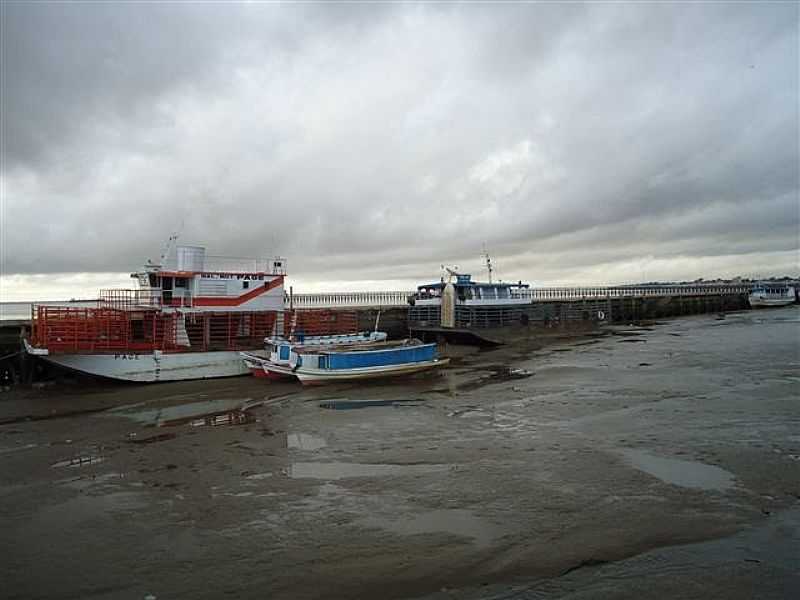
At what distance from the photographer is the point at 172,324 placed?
24375 millimetres

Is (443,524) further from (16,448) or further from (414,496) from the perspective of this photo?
(16,448)

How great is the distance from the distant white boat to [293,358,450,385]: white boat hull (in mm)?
64473

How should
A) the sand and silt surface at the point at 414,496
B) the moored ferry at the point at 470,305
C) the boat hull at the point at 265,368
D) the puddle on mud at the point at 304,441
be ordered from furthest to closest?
the moored ferry at the point at 470,305, the boat hull at the point at 265,368, the puddle on mud at the point at 304,441, the sand and silt surface at the point at 414,496

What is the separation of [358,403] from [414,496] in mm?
9036

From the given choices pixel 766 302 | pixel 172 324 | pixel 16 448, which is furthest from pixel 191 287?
pixel 766 302

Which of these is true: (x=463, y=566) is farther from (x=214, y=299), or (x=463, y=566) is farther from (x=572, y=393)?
(x=214, y=299)

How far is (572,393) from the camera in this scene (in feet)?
60.5

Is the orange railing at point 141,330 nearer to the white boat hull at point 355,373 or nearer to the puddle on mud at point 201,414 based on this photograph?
the white boat hull at point 355,373

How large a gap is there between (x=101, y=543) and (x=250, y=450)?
483 centimetres

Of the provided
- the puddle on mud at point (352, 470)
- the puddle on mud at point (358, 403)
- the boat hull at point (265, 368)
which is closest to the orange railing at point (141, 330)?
the boat hull at point (265, 368)

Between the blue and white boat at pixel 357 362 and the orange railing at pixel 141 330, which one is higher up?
the orange railing at pixel 141 330

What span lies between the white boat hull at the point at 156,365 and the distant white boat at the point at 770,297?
6996 cm

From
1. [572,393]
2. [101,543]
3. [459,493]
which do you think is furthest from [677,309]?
[101,543]

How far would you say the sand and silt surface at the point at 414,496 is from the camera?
21.9ft
